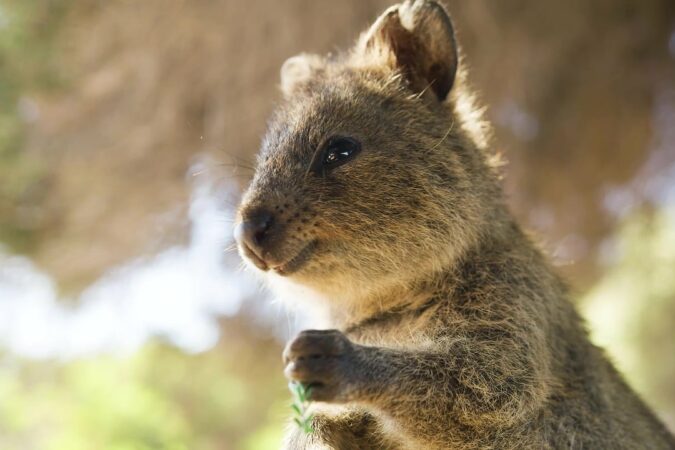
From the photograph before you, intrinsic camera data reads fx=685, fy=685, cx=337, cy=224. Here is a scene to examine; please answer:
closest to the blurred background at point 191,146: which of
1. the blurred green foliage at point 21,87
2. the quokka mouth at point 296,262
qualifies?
the blurred green foliage at point 21,87

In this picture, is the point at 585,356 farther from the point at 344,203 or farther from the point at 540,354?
the point at 344,203

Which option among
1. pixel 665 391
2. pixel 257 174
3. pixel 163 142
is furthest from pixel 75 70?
pixel 665 391

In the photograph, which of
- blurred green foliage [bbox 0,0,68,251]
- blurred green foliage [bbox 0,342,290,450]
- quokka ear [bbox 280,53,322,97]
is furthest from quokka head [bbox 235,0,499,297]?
blurred green foliage [bbox 0,0,68,251]

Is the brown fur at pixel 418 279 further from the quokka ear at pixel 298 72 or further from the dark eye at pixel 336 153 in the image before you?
the quokka ear at pixel 298 72

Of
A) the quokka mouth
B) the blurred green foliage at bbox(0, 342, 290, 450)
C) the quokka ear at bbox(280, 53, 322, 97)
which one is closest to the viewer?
the quokka mouth

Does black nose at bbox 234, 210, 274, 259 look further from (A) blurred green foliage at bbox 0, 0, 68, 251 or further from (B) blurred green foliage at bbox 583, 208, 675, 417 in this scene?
(B) blurred green foliage at bbox 583, 208, 675, 417
